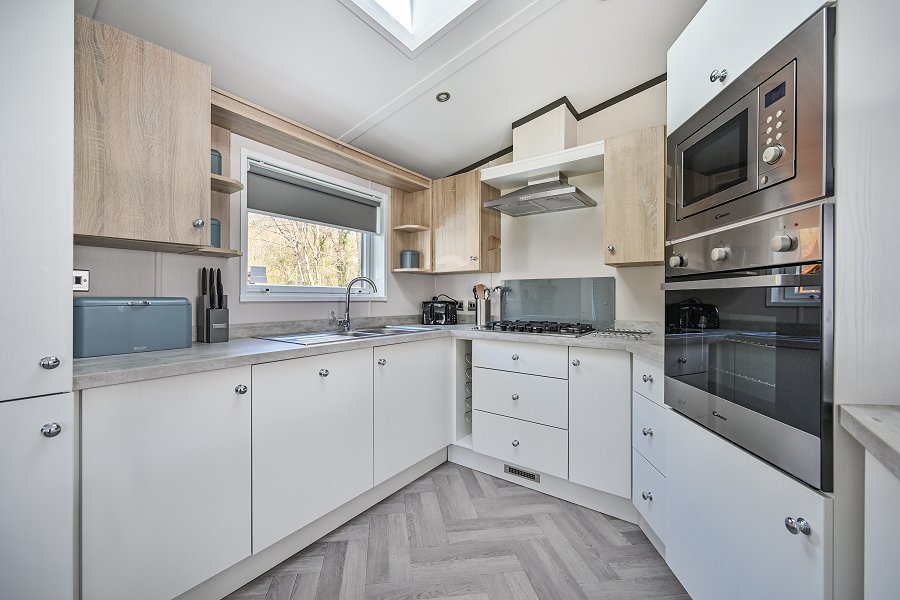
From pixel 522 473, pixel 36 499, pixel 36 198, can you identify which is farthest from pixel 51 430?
pixel 522 473

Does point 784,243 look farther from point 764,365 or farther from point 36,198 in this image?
point 36,198

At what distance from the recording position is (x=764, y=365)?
0.98 meters

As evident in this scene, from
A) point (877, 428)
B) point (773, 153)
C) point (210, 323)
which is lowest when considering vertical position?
point (877, 428)

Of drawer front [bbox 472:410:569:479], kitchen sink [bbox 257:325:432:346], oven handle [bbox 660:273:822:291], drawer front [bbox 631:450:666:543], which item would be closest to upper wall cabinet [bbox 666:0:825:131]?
oven handle [bbox 660:273:822:291]

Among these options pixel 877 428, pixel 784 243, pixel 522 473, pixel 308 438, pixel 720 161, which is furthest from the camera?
pixel 522 473

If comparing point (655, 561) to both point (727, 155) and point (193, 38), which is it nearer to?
point (727, 155)

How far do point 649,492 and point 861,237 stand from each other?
1350mm

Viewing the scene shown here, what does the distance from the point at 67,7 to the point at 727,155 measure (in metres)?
1.92

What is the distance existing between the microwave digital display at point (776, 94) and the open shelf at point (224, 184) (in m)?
2.03

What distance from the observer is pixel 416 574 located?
156cm

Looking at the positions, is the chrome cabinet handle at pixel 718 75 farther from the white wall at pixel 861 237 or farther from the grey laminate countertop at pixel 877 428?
the grey laminate countertop at pixel 877 428

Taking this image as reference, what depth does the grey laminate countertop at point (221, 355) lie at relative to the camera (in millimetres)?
1112

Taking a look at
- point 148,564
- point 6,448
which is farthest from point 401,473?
point 6,448

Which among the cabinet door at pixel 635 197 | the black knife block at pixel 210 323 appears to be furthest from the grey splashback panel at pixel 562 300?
the black knife block at pixel 210 323
